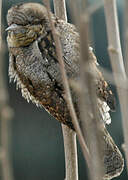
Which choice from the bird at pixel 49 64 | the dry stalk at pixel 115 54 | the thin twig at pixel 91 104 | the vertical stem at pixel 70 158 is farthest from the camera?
the bird at pixel 49 64

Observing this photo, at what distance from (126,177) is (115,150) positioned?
79.7 inches

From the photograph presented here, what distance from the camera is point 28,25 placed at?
7.65 ft

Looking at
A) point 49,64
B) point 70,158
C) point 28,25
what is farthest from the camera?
point 28,25

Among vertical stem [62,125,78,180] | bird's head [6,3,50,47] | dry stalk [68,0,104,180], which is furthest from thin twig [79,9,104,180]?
bird's head [6,3,50,47]

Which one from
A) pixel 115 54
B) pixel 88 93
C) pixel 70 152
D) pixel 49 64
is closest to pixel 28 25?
pixel 49 64

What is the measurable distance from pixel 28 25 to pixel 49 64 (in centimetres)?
26

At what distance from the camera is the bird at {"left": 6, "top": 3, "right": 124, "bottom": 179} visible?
2.18 meters

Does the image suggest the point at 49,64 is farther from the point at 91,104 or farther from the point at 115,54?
the point at 91,104

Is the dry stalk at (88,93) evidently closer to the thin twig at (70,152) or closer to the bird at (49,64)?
the thin twig at (70,152)

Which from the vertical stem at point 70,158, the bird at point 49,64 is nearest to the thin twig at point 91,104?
the vertical stem at point 70,158

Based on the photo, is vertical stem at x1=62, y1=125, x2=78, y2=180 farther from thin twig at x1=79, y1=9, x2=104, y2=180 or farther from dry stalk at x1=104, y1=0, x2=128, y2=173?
thin twig at x1=79, y1=9, x2=104, y2=180

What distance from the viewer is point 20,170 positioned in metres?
4.00

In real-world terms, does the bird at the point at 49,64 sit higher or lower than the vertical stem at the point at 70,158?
higher

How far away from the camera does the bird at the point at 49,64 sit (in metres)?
2.18
